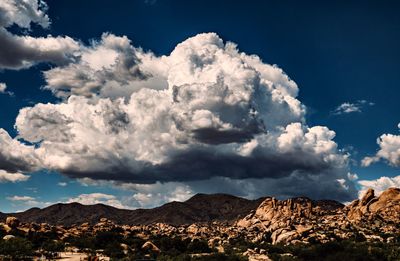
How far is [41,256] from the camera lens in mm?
85062

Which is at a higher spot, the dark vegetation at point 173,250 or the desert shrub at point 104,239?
the desert shrub at point 104,239

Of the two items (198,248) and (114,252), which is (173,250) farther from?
(114,252)

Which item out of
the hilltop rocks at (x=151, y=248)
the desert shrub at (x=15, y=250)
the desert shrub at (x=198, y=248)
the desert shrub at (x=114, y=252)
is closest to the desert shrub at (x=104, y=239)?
the desert shrub at (x=114, y=252)

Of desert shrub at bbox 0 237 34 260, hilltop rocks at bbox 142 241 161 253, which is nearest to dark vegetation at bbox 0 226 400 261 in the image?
desert shrub at bbox 0 237 34 260

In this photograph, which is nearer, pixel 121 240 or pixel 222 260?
pixel 222 260

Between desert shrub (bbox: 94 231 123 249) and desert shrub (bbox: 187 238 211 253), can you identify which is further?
desert shrub (bbox: 94 231 123 249)

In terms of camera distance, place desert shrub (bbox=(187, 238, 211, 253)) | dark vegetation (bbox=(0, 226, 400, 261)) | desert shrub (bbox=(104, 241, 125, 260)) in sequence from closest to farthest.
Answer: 1. dark vegetation (bbox=(0, 226, 400, 261))
2. desert shrub (bbox=(104, 241, 125, 260))
3. desert shrub (bbox=(187, 238, 211, 253))

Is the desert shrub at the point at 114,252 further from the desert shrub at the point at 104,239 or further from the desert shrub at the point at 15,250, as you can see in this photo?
the desert shrub at the point at 15,250

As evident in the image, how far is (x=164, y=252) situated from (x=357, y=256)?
4397cm

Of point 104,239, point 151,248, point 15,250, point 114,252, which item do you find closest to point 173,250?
point 151,248

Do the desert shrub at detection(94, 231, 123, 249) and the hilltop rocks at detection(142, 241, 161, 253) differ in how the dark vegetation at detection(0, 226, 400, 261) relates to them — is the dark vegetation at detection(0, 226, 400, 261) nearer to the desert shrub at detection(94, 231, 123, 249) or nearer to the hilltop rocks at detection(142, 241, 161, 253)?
the desert shrub at detection(94, 231, 123, 249)

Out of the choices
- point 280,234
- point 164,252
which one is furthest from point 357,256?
point 280,234

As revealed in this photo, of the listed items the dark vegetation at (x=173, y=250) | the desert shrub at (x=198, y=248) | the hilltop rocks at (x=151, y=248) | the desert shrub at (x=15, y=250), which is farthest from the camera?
the desert shrub at (x=198, y=248)

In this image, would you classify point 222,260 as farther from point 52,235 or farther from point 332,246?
point 52,235
